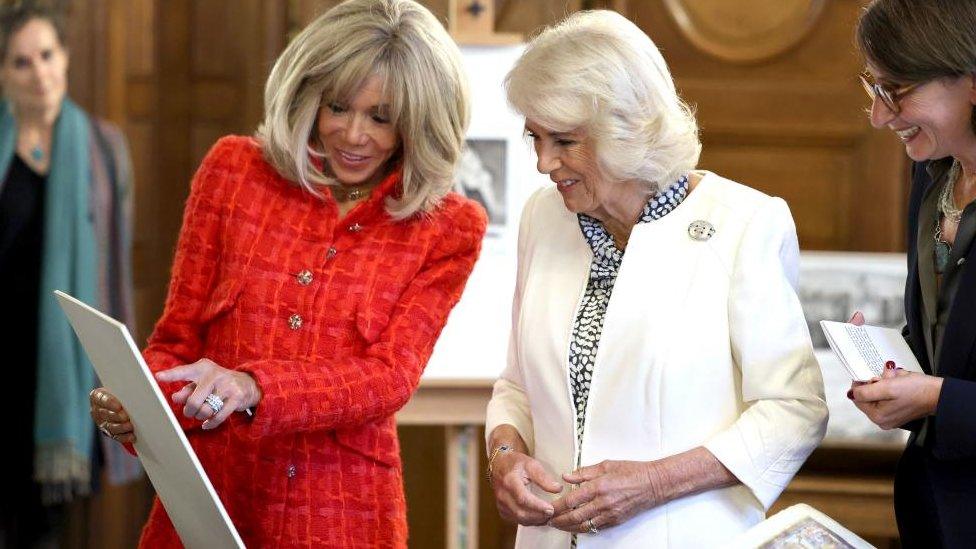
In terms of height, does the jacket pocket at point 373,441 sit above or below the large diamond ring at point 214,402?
below

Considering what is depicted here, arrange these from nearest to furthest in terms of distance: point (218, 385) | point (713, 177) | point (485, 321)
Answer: point (218, 385) → point (713, 177) → point (485, 321)

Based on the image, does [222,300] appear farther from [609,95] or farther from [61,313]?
[61,313]

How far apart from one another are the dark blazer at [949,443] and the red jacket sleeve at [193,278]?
1.13 m

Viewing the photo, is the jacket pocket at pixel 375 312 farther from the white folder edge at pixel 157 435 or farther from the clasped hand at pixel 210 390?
the white folder edge at pixel 157 435

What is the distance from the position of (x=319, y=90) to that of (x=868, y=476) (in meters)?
2.39

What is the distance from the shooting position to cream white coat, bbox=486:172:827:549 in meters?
1.91

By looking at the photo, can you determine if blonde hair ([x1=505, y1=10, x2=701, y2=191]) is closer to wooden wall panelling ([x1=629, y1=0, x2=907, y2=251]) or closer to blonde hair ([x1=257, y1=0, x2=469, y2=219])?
blonde hair ([x1=257, y1=0, x2=469, y2=219])

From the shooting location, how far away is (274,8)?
13.7 ft

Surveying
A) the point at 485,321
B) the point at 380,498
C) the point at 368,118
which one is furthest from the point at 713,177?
the point at 485,321

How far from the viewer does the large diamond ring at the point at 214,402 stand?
1.82m

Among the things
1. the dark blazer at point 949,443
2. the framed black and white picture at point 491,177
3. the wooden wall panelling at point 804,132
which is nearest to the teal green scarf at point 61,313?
the framed black and white picture at point 491,177

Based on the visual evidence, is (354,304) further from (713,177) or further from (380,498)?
(713,177)

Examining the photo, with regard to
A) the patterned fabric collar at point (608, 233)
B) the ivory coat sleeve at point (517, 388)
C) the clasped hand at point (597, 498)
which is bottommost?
the clasped hand at point (597, 498)

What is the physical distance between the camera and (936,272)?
1.91 m
